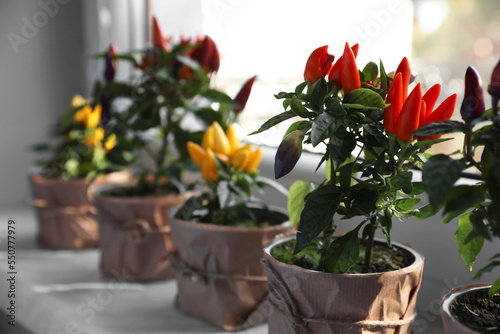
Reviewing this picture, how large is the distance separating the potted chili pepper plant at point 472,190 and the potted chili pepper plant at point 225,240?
0.95 feet

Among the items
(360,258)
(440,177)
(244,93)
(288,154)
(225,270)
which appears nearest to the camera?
(440,177)

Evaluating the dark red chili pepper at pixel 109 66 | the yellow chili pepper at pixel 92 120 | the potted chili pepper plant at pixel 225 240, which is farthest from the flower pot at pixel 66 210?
the potted chili pepper plant at pixel 225 240

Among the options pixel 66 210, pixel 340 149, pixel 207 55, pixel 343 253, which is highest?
pixel 207 55

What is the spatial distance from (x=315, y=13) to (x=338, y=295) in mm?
641

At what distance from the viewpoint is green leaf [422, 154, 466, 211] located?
0.35 meters

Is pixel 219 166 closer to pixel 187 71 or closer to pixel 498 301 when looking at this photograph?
pixel 187 71

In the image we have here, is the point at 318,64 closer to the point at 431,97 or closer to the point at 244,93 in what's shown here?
the point at 431,97

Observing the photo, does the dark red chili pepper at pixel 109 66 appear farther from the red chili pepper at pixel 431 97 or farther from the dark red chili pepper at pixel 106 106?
the red chili pepper at pixel 431 97

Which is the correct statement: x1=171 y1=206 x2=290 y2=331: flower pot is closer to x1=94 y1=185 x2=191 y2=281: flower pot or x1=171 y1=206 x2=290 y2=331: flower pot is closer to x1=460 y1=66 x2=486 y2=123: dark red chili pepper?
x1=94 y1=185 x2=191 y2=281: flower pot

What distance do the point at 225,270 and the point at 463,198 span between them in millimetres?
392

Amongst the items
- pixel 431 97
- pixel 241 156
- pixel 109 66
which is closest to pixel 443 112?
pixel 431 97

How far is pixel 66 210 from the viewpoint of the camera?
3.41ft

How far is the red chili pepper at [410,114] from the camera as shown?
0.43m

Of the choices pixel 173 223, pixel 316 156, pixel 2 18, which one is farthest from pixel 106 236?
pixel 2 18
